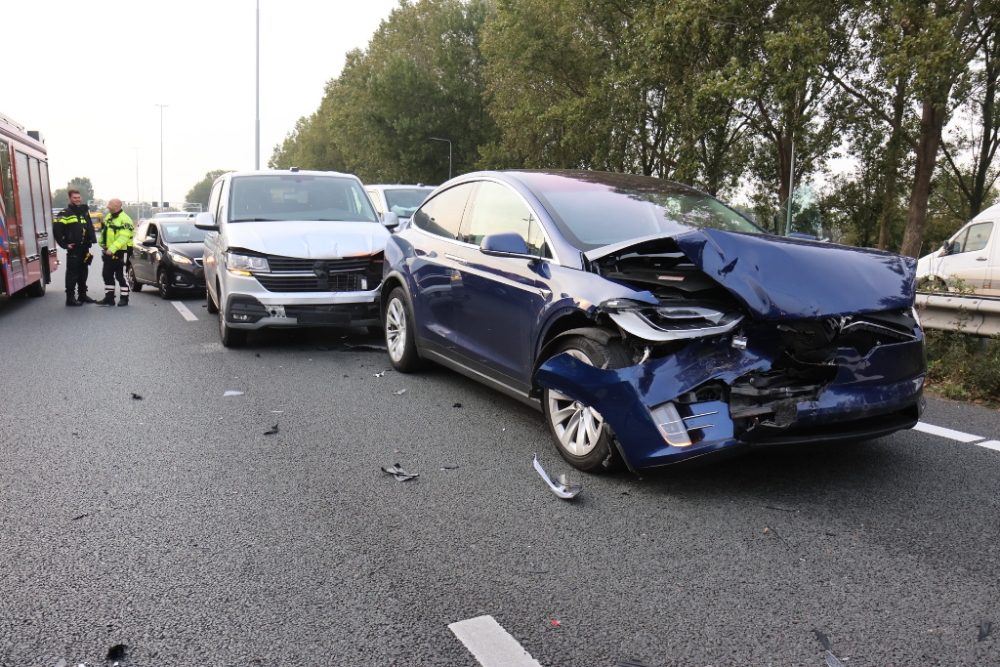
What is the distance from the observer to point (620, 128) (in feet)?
104

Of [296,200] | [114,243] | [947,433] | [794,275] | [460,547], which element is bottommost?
[114,243]

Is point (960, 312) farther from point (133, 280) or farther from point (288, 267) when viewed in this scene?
point (133, 280)

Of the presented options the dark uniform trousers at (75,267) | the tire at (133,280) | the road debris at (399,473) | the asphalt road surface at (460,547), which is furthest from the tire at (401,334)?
the tire at (133,280)

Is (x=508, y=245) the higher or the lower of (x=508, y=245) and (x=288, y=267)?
the higher

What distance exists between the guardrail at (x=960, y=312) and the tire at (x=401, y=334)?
445 centimetres

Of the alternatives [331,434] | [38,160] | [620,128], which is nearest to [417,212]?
[331,434]

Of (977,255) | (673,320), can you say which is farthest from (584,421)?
(977,255)

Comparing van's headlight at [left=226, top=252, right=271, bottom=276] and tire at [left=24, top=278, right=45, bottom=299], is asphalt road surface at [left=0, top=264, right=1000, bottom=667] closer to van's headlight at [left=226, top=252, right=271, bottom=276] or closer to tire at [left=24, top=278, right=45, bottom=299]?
van's headlight at [left=226, top=252, right=271, bottom=276]

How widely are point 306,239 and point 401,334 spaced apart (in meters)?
2.04

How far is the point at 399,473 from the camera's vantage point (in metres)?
4.67

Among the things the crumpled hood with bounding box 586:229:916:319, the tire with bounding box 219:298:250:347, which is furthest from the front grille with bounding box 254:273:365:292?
the crumpled hood with bounding box 586:229:916:319

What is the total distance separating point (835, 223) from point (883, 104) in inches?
459

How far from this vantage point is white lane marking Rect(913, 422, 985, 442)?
5.36 meters

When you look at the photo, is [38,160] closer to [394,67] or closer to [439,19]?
[394,67]
